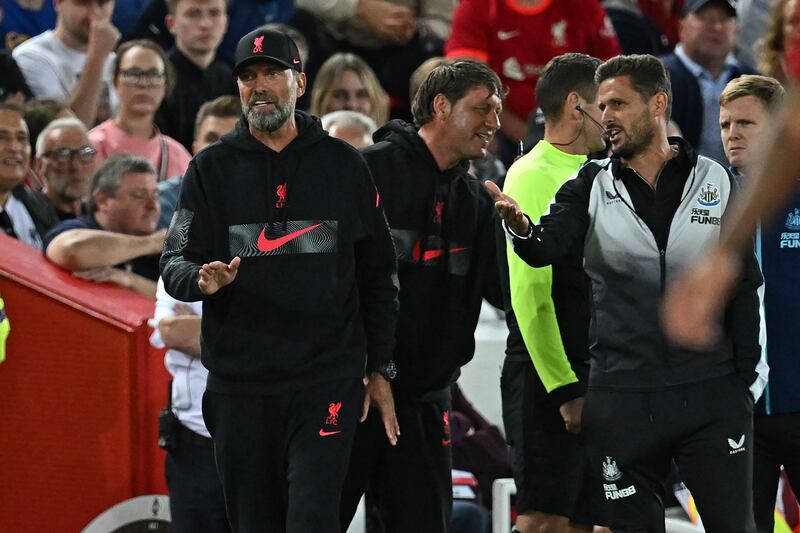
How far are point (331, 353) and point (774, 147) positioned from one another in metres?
2.57

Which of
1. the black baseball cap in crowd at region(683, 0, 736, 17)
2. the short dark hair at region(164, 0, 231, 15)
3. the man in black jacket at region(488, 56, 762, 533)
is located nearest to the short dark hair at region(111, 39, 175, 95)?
the short dark hair at region(164, 0, 231, 15)

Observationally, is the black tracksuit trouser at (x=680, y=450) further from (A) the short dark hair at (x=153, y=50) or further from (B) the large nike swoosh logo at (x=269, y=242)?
(A) the short dark hair at (x=153, y=50)

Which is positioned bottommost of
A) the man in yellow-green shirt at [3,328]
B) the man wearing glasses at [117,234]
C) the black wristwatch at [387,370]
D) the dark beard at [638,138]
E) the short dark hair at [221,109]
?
the man in yellow-green shirt at [3,328]

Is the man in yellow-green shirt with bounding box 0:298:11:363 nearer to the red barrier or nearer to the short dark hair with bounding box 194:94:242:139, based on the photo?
the red barrier

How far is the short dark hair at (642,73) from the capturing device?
5156 millimetres

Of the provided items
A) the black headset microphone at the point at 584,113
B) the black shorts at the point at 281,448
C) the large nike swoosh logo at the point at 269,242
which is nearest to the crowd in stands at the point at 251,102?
the black headset microphone at the point at 584,113

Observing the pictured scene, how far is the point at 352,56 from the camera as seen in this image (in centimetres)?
888

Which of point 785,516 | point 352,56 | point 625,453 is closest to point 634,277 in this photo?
point 625,453

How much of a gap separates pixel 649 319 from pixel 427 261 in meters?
1.01

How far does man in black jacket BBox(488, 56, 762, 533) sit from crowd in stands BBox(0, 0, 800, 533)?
1.53 ft

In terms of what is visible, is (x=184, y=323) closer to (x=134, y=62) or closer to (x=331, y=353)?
(x=331, y=353)

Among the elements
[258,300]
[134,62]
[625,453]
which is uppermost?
[134,62]

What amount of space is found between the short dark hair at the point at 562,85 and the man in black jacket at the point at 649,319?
0.58 metres

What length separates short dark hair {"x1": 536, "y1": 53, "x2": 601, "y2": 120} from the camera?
5789mm
